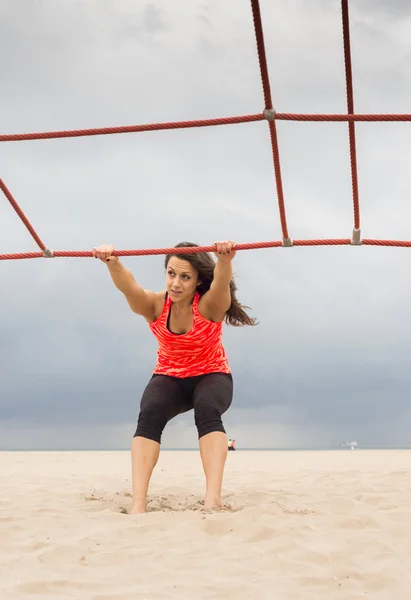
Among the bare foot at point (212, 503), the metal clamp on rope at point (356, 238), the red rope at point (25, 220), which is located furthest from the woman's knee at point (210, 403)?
the red rope at point (25, 220)

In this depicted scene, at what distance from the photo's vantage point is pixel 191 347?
3322 mm

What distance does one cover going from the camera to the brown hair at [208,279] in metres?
3.29

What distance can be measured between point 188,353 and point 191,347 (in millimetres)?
41

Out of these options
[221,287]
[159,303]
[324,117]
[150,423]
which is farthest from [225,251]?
[150,423]

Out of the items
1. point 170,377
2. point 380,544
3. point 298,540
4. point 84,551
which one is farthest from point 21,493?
point 380,544

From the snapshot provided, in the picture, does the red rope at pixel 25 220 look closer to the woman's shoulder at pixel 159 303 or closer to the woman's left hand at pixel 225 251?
the woman's shoulder at pixel 159 303

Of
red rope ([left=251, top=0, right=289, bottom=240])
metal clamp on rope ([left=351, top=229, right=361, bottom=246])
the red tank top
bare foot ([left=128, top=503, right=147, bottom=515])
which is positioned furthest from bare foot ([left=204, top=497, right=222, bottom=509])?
metal clamp on rope ([left=351, top=229, right=361, bottom=246])

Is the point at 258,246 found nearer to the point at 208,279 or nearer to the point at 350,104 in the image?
the point at 208,279

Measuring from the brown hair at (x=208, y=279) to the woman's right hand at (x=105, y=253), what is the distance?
31 cm

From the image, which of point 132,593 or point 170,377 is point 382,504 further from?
point 132,593

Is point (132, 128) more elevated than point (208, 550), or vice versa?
point (132, 128)

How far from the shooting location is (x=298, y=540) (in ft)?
8.70

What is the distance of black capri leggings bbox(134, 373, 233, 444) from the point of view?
3.18 m

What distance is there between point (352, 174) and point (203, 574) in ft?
6.73
